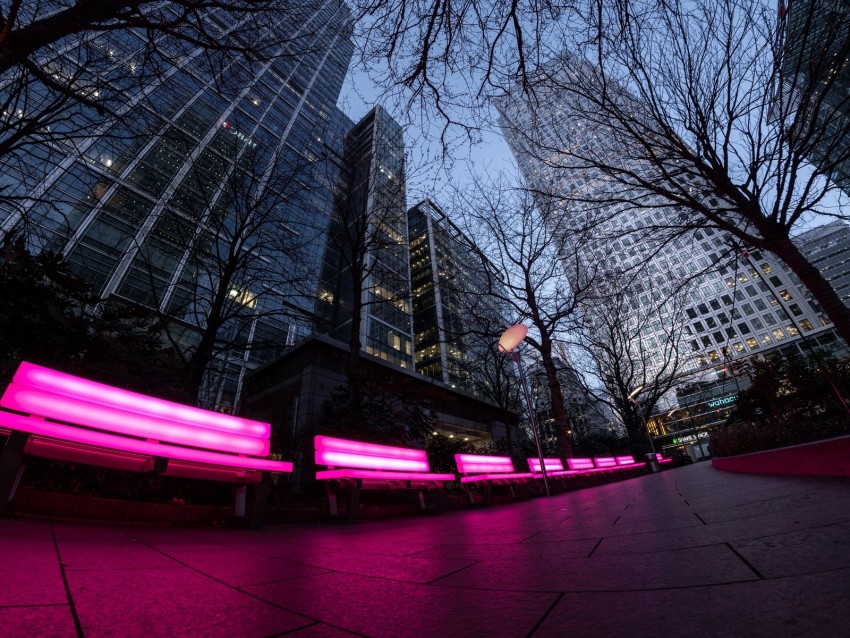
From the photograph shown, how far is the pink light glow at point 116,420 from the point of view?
249 centimetres

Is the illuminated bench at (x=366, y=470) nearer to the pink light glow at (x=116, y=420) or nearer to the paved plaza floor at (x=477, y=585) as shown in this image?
the pink light glow at (x=116, y=420)

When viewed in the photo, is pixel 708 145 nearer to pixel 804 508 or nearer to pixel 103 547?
pixel 804 508

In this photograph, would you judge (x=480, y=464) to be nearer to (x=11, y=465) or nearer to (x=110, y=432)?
(x=110, y=432)

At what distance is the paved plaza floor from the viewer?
0.89 metres

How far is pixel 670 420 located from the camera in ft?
224

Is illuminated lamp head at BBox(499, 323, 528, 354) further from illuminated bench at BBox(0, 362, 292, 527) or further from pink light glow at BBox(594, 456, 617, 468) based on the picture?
pink light glow at BBox(594, 456, 617, 468)

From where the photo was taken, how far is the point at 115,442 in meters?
2.79

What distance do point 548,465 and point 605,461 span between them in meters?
6.64

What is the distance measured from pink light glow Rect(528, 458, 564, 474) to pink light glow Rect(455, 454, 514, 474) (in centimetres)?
111

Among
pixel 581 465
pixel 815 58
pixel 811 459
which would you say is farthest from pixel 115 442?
pixel 581 465

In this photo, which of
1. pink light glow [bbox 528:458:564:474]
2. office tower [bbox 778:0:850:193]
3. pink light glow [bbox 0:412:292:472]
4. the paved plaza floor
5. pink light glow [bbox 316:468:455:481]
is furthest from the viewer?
pink light glow [bbox 528:458:564:474]

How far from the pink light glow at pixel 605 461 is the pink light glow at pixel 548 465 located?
4.46 metres

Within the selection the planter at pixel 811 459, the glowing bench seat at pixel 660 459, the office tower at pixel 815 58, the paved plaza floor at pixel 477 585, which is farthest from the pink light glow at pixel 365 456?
the glowing bench seat at pixel 660 459

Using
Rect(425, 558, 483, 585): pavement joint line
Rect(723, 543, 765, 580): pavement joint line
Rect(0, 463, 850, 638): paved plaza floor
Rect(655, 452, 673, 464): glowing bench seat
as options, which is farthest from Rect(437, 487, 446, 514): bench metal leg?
Rect(655, 452, 673, 464): glowing bench seat
